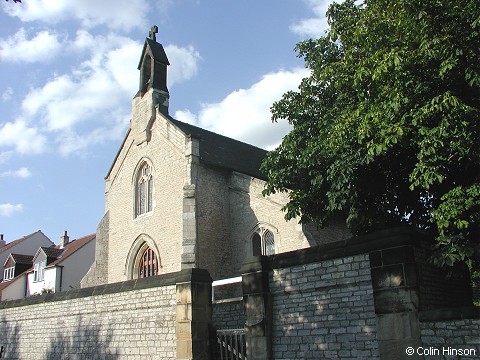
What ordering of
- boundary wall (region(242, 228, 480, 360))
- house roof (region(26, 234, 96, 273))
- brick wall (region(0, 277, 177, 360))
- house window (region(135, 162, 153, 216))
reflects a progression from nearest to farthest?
1. boundary wall (region(242, 228, 480, 360))
2. brick wall (region(0, 277, 177, 360))
3. house window (region(135, 162, 153, 216))
4. house roof (region(26, 234, 96, 273))

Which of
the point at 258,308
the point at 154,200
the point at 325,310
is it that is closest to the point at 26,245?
the point at 154,200

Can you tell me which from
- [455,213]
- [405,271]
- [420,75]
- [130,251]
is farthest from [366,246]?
[130,251]

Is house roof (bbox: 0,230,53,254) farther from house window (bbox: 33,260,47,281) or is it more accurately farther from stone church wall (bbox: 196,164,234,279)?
stone church wall (bbox: 196,164,234,279)

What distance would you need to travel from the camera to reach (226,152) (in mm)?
23953

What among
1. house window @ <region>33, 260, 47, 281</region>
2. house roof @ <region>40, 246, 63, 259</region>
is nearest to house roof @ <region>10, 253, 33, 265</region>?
house window @ <region>33, 260, 47, 281</region>

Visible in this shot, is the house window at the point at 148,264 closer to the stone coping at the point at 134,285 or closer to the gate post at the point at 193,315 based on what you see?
the stone coping at the point at 134,285

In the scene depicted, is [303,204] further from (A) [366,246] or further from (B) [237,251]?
(B) [237,251]

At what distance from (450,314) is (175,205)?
47.3 feet

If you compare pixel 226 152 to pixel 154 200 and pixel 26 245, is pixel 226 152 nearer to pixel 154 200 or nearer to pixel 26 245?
pixel 154 200

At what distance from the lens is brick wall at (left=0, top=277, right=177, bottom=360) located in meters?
11.2

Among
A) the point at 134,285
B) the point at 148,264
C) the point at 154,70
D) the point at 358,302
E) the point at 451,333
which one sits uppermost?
the point at 154,70

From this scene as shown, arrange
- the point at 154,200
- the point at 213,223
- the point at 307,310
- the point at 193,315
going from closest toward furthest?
the point at 307,310
the point at 193,315
the point at 213,223
the point at 154,200

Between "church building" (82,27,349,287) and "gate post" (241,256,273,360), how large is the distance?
726 centimetres

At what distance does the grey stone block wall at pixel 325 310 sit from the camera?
27.1 ft
